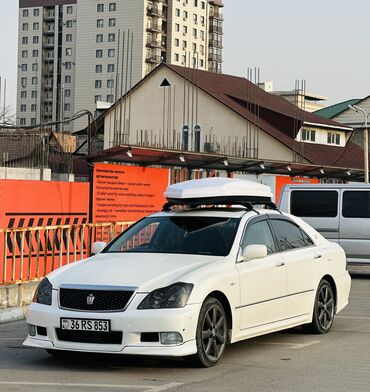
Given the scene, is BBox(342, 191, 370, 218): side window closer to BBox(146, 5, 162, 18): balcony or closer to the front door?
the front door

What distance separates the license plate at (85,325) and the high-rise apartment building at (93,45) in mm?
120126

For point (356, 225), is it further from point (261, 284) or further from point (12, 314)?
point (261, 284)

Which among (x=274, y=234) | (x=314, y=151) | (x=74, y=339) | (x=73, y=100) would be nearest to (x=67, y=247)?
(x=274, y=234)

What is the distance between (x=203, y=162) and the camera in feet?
72.0

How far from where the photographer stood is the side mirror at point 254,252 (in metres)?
9.55

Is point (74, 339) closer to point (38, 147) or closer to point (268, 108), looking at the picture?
point (38, 147)

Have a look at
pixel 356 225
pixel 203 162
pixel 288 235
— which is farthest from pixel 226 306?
pixel 203 162

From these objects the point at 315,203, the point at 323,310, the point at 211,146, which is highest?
the point at 211,146

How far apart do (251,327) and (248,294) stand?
0.35 m

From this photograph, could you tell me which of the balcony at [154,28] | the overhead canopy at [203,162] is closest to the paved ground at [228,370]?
the overhead canopy at [203,162]

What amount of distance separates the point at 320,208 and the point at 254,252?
10.7 m

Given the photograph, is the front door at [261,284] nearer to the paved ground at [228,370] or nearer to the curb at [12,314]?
the paved ground at [228,370]

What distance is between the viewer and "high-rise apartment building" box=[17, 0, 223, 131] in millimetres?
133625

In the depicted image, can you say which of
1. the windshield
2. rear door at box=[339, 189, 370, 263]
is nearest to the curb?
the windshield
